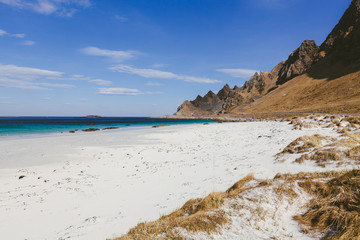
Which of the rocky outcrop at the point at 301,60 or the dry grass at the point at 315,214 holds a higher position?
the rocky outcrop at the point at 301,60

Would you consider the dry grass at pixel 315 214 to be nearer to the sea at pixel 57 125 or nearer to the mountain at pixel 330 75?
the sea at pixel 57 125

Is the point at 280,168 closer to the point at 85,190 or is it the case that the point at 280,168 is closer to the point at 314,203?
the point at 314,203

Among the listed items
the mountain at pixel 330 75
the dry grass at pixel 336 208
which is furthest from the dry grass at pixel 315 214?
the mountain at pixel 330 75

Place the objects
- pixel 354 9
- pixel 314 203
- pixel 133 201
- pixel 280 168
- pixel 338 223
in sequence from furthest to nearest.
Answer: pixel 354 9
pixel 280 168
pixel 133 201
pixel 314 203
pixel 338 223

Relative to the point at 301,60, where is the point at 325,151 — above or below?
below

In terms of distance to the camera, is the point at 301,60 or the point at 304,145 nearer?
the point at 304,145

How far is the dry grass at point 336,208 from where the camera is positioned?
2489mm

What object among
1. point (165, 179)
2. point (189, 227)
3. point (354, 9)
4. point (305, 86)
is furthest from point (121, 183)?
point (354, 9)

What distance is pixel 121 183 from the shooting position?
7.97m

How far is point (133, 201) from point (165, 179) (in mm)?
2022

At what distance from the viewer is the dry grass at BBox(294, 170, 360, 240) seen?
249cm

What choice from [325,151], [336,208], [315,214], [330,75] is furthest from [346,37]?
[315,214]

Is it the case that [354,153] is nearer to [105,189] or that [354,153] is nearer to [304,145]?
[304,145]

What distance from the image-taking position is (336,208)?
2.88m
